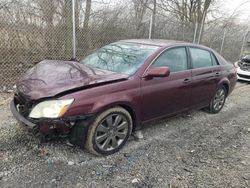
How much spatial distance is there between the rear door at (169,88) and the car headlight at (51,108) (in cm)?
118

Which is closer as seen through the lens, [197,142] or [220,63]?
[197,142]

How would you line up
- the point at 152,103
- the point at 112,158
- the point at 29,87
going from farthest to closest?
the point at 152,103
the point at 112,158
the point at 29,87

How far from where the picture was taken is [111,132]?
333 centimetres

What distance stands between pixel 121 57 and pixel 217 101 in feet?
8.87

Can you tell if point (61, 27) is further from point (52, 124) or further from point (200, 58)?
point (52, 124)

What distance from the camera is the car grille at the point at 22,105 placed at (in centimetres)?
297

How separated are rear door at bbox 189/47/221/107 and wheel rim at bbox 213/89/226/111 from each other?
33 centimetres

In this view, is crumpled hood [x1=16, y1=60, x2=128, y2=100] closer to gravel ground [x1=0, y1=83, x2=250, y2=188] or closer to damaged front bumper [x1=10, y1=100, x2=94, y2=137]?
damaged front bumper [x1=10, y1=100, x2=94, y2=137]

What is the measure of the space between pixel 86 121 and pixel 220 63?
3604 mm

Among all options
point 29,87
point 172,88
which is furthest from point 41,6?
point 172,88

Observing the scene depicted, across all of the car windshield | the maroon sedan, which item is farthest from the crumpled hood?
the car windshield

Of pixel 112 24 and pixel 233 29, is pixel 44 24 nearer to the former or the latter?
pixel 112 24

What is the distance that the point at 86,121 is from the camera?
297 cm

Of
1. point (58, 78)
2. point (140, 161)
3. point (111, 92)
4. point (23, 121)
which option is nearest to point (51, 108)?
point (23, 121)
